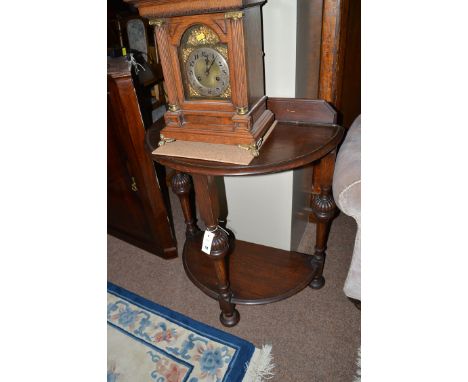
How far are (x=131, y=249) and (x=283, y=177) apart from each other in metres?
1.03

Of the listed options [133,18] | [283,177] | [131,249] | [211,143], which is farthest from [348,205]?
[133,18]

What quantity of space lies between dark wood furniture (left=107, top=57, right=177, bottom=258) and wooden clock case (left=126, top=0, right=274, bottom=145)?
1.42 ft

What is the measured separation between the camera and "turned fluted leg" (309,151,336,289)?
1182 mm

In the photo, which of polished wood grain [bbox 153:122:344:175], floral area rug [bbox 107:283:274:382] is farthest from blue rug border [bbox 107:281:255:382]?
polished wood grain [bbox 153:122:344:175]

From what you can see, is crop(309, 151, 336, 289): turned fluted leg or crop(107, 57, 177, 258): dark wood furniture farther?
crop(107, 57, 177, 258): dark wood furniture

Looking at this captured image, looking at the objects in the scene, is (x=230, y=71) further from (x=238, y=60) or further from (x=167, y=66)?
(x=167, y=66)

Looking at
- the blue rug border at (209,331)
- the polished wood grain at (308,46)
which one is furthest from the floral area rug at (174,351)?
the polished wood grain at (308,46)

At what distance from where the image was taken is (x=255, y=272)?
57.7 inches

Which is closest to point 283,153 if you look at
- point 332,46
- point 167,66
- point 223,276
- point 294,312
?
point 167,66

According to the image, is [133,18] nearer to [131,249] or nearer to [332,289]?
[131,249]

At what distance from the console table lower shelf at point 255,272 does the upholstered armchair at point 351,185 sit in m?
0.22

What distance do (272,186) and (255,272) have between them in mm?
398

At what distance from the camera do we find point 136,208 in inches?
66.3

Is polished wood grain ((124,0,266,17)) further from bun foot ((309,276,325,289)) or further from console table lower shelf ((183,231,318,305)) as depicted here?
bun foot ((309,276,325,289))
